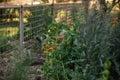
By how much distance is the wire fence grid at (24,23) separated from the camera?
5336 mm

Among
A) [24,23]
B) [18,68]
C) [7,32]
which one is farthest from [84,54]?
[24,23]

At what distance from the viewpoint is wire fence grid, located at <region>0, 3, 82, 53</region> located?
534cm

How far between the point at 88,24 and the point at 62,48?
63 cm

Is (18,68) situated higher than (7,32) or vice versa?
(7,32)

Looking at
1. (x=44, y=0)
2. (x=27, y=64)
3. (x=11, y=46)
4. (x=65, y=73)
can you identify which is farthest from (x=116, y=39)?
(x=44, y=0)

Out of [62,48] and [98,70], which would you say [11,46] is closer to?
[62,48]

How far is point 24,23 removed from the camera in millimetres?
6102

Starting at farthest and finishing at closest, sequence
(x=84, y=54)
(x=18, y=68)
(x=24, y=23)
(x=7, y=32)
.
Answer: (x=24, y=23) → (x=7, y=32) → (x=18, y=68) → (x=84, y=54)

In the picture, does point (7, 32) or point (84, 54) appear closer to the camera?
point (84, 54)

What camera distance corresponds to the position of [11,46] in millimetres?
5207

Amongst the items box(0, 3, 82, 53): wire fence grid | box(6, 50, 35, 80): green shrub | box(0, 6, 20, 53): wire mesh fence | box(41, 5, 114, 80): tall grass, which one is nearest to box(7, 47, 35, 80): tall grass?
box(6, 50, 35, 80): green shrub

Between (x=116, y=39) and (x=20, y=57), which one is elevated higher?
(x=116, y=39)

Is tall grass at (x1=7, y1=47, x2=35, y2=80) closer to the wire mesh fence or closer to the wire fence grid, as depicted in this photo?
the wire fence grid

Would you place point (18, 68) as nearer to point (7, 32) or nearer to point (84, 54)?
point (84, 54)
